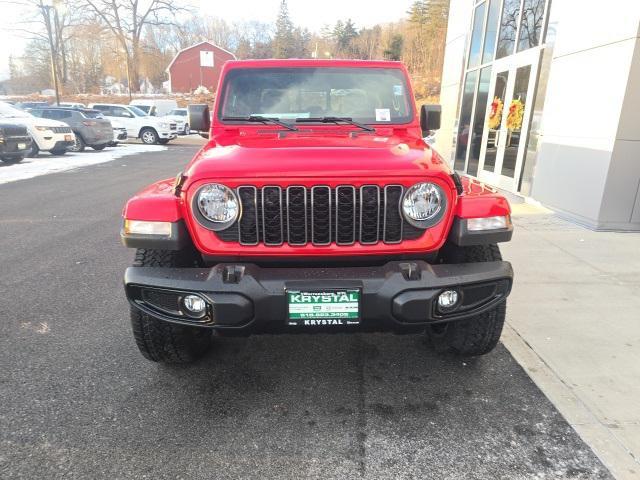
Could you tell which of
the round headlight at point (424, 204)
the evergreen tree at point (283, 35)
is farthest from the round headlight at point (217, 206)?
the evergreen tree at point (283, 35)

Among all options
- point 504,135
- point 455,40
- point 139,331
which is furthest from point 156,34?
point 139,331

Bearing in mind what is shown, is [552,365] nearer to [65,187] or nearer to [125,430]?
[125,430]

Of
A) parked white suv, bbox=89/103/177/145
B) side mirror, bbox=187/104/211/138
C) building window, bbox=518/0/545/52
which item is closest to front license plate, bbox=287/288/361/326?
side mirror, bbox=187/104/211/138

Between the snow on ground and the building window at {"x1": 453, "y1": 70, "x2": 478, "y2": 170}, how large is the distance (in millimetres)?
10324

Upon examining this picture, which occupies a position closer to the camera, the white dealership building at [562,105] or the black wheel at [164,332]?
the black wheel at [164,332]

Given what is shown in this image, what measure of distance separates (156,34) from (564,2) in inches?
2590

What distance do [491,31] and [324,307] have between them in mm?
10179

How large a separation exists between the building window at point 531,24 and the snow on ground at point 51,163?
1086cm

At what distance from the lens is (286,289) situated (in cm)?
226

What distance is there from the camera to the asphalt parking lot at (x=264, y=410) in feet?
7.13

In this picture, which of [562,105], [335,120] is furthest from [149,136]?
[335,120]

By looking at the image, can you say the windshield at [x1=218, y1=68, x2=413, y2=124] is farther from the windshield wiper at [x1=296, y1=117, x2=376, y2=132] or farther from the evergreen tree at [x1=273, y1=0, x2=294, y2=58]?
the evergreen tree at [x1=273, y1=0, x2=294, y2=58]

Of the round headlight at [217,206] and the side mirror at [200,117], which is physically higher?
the side mirror at [200,117]

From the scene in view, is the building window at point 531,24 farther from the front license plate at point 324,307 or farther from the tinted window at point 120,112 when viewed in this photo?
the tinted window at point 120,112
